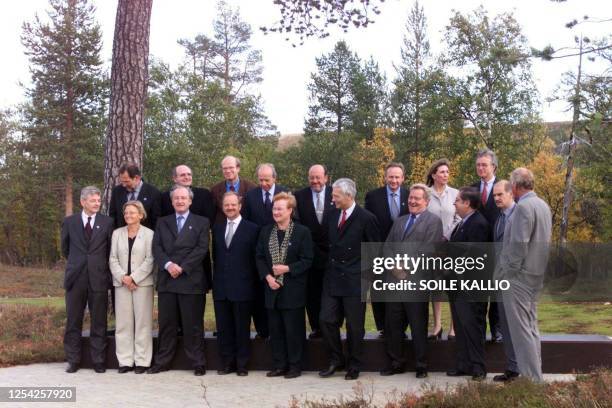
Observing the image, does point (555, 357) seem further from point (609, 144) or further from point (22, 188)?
point (22, 188)

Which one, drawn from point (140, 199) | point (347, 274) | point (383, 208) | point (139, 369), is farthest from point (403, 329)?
point (140, 199)

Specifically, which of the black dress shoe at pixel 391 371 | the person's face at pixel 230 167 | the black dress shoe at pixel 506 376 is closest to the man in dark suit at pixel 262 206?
the person's face at pixel 230 167

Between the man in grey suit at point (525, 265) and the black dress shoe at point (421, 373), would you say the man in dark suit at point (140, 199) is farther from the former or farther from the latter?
the man in grey suit at point (525, 265)

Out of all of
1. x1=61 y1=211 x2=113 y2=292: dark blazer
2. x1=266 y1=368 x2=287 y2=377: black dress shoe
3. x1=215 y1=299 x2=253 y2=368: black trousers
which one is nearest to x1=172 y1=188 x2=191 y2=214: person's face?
x1=61 y1=211 x2=113 y2=292: dark blazer

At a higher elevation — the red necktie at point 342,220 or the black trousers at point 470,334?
the red necktie at point 342,220

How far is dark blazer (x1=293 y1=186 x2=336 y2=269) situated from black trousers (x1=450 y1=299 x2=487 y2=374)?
5.04ft

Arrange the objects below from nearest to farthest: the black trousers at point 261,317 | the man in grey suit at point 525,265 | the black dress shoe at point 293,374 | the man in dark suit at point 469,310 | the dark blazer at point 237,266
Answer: the man in grey suit at point 525,265
the man in dark suit at point 469,310
the black dress shoe at point 293,374
the dark blazer at point 237,266
the black trousers at point 261,317

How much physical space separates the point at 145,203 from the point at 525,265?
434 centimetres

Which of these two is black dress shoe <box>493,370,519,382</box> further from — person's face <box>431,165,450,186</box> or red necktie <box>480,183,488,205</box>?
person's face <box>431,165,450,186</box>

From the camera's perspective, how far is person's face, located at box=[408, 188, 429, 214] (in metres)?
7.20

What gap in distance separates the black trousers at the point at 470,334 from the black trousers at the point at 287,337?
1645mm

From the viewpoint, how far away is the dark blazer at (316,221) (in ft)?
25.5

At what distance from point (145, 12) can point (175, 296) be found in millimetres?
5077

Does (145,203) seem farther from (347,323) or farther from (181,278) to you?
(347,323)
